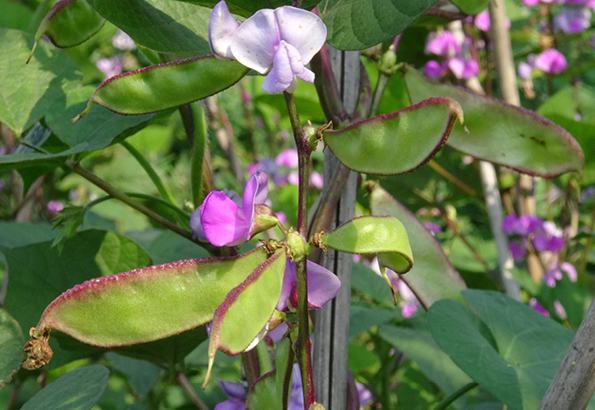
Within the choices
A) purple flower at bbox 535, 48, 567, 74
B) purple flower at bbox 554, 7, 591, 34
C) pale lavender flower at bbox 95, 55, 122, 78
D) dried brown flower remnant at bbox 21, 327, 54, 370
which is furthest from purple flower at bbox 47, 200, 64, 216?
dried brown flower remnant at bbox 21, 327, 54, 370

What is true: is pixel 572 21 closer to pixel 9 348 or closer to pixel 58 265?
pixel 58 265

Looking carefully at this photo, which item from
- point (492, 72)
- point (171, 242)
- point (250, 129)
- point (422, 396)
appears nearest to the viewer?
point (171, 242)

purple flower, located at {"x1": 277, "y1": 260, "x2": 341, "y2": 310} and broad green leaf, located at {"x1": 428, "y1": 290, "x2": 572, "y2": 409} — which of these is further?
broad green leaf, located at {"x1": 428, "y1": 290, "x2": 572, "y2": 409}

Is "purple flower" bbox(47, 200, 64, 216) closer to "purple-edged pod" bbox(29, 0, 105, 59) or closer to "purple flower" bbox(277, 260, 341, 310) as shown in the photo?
"purple-edged pod" bbox(29, 0, 105, 59)

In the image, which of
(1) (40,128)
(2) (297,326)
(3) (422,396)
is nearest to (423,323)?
(3) (422,396)

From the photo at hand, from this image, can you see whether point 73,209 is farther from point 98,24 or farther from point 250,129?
point 250,129
